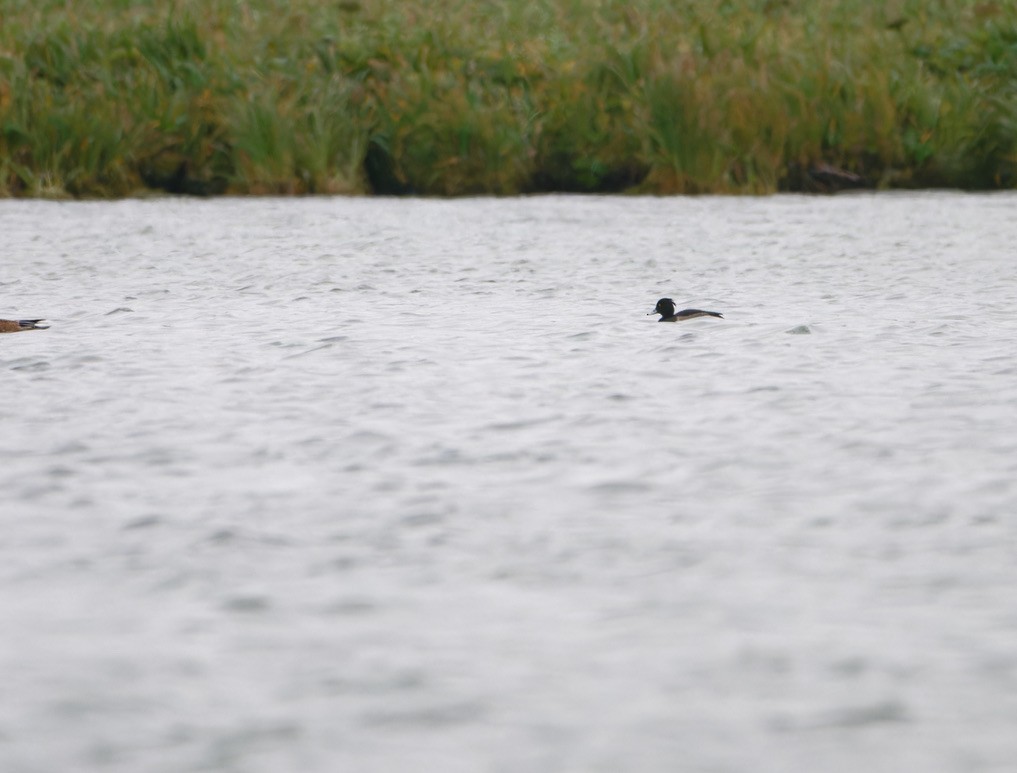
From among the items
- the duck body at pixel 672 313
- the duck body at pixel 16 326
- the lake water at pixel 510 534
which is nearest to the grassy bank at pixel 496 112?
the lake water at pixel 510 534

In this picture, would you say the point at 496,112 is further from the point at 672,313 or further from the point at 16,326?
the point at 16,326

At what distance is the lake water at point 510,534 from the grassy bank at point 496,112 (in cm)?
433

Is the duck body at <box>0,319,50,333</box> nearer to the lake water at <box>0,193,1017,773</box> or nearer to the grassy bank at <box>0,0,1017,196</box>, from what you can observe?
the lake water at <box>0,193,1017,773</box>

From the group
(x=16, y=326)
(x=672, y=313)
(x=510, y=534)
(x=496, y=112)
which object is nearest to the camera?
(x=510, y=534)

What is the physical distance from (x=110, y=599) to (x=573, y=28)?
9945mm

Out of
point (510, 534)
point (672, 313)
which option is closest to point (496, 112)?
point (672, 313)

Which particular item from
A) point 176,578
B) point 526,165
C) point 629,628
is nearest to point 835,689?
point 629,628

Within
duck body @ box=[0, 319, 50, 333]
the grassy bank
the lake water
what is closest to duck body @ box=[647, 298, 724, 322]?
the lake water

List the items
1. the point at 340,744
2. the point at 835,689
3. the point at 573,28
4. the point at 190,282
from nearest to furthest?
the point at 340,744 < the point at 835,689 < the point at 190,282 < the point at 573,28

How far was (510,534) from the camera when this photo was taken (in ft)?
8.02

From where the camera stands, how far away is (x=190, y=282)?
5734 mm

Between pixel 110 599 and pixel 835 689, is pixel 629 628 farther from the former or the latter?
pixel 110 599

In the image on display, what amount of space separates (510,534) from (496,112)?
7.51 metres

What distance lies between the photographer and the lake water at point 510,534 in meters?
1.71
